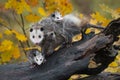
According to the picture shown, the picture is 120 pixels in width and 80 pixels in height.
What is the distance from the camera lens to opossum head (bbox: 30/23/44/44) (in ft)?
19.4

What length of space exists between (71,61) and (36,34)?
65cm

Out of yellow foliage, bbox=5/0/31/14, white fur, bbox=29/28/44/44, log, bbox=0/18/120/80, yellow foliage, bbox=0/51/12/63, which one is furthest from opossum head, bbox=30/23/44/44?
yellow foliage, bbox=0/51/12/63

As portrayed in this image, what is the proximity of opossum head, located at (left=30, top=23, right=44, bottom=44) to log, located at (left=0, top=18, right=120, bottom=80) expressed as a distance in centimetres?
37

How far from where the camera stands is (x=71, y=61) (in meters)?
5.98

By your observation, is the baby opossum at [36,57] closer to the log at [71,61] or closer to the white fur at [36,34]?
the log at [71,61]

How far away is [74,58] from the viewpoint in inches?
236

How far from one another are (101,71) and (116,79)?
0.87 feet

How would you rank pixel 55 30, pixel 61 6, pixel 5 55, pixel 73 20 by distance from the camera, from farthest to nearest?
pixel 5 55 < pixel 61 6 < pixel 73 20 < pixel 55 30

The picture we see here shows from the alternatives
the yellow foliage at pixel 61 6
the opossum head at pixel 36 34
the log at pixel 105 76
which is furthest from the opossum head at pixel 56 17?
the log at pixel 105 76

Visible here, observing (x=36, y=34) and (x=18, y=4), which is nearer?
(x=36, y=34)

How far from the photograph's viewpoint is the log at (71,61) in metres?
5.93

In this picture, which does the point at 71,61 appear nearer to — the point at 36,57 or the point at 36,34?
the point at 36,57

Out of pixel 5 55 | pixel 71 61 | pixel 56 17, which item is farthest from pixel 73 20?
pixel 5 55

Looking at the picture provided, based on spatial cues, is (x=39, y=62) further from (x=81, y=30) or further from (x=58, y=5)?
(x=58, y=5)
